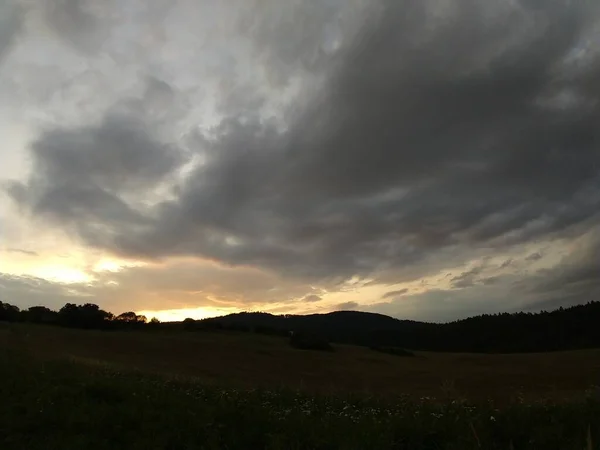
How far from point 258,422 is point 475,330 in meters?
115

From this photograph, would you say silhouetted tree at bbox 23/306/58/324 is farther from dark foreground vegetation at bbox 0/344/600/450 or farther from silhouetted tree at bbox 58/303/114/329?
dark foreground vegetation at bbox 0/344/600/450

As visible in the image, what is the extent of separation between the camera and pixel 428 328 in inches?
4926

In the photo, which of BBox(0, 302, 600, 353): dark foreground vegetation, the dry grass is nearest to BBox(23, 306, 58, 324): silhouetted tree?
BBox(0, 302, 600, 353): dark foreground vegetation

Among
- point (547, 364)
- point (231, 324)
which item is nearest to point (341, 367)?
point (547, 364)

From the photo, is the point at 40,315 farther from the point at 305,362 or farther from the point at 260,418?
the point at 260,418

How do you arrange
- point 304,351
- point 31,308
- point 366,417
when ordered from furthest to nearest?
point 31,308
point 304,351
point 366,417

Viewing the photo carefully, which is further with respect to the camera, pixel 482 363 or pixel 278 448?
pixel 482 363

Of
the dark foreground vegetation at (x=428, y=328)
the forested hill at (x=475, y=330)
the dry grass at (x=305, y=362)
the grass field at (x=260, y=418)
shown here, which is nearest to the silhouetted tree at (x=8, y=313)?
the dark foreground vegetation at (x=428, y=328)

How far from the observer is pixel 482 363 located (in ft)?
204

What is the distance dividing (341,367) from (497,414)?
172 ft

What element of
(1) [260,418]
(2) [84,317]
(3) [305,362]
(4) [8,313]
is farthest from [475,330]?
(1) [260,418]

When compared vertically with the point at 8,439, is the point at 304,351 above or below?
above

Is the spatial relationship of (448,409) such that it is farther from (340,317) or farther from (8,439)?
(340,317)

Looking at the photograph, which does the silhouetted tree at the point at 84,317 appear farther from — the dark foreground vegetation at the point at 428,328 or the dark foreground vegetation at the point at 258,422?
the dark foreground vegetation at the point at 258,422
